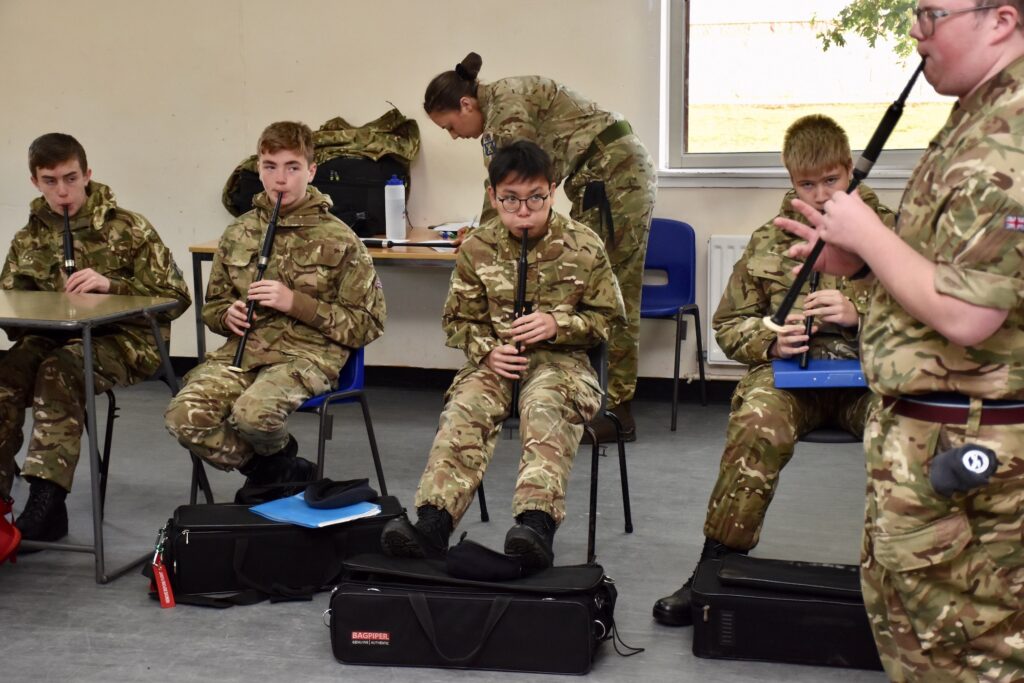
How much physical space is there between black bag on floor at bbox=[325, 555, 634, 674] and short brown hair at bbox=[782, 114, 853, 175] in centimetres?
104

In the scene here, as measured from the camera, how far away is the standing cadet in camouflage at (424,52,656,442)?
3.93m

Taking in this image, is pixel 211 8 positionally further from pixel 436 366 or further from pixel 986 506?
pixel 986 506

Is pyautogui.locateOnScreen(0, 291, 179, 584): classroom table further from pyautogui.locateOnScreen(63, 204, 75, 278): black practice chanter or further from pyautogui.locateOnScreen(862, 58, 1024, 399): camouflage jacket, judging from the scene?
pyautogui.locateOnScreen(862, 58, 1024, 399): camouflage jacket

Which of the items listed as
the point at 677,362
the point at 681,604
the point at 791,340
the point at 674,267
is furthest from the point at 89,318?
the point at 674,267

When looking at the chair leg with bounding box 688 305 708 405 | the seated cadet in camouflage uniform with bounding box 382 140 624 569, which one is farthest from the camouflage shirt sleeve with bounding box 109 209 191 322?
the chair leg with bounding box 688 305 708 405

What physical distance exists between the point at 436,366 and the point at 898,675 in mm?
3636

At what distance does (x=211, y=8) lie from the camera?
5137 millimetres

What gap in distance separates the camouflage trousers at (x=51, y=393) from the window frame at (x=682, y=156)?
2336mm

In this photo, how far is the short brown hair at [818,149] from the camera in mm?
2666

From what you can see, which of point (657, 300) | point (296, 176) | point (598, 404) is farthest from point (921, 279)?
point (657, 300)

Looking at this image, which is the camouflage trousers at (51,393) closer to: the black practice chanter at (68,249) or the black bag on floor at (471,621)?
the black practice chanter at (68,249)

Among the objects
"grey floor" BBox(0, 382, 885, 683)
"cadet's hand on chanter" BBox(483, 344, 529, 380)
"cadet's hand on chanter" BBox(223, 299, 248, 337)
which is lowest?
"grey floor" BBox(0, 382, 885, 683)

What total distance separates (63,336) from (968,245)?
263cm

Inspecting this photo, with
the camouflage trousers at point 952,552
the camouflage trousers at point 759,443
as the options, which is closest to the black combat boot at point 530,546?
the camouflage trousers at point 759,443
